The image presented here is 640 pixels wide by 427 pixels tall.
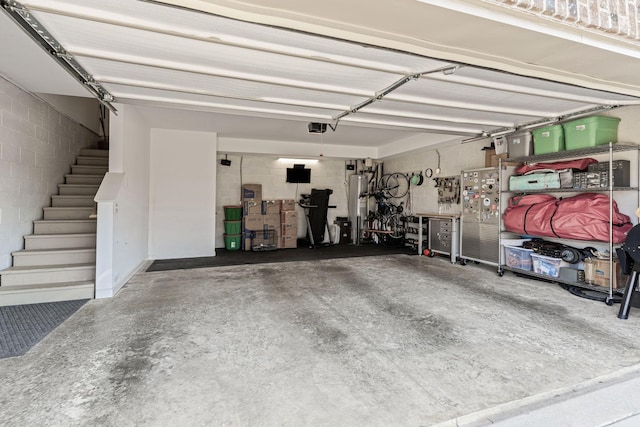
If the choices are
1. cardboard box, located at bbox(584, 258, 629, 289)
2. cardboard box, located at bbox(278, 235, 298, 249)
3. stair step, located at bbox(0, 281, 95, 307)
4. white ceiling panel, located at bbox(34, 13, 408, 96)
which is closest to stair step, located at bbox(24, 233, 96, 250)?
stair step, located at bbox(0, 281, 95, 307)

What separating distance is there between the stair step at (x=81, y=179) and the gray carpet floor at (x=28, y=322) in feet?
7.65

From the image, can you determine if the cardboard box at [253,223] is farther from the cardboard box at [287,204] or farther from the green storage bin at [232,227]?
the cardboard box at [287,204]

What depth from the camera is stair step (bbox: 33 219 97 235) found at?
4105 mm

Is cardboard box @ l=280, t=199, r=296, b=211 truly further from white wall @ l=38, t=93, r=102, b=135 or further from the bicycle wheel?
white wall @ l=38, t=93, r=102, b=135

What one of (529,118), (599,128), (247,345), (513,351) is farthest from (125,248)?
(599,128)

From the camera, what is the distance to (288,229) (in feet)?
25.4

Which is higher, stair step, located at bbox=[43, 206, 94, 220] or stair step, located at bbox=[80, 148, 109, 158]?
stair step, located at bbox=[80, 148, 109, 158]

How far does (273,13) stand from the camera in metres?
1.75

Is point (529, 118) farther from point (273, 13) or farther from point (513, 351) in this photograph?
point (273, 13)

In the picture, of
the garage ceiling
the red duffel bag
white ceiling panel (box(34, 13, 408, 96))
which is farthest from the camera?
the red duffel bag

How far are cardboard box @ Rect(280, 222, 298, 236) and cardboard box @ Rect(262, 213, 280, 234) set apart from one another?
10cm

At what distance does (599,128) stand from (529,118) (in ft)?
2.66

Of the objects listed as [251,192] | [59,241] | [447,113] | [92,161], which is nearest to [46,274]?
[59,241]

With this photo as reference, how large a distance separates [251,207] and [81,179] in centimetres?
336
